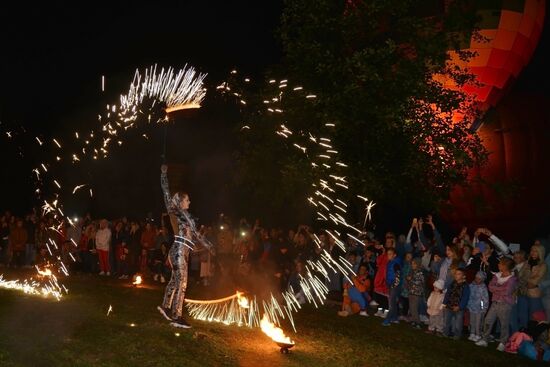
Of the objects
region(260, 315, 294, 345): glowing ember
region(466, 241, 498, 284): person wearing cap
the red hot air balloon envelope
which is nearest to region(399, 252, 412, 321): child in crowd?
region(466, 241, 498, 284): person wearing cap

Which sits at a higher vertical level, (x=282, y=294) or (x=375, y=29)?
(x=375, y=29)

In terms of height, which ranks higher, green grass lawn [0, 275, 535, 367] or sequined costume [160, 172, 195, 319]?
sequined costume [160, 172, 195, 319]

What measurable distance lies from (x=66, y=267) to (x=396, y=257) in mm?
14373

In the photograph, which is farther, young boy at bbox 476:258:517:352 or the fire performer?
young boy at bbox 476:258:517:352

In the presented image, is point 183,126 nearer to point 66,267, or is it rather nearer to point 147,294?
point 66,267

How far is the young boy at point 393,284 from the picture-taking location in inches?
637

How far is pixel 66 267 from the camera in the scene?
25562 mm

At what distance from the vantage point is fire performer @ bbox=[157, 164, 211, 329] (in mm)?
12625

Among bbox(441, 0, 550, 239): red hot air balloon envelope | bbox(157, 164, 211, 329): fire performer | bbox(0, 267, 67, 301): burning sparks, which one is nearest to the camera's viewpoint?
Result: bbox(157, 164, 211, 329): fire performer

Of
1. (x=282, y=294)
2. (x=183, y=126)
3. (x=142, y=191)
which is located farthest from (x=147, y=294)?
(x=183, y=126)

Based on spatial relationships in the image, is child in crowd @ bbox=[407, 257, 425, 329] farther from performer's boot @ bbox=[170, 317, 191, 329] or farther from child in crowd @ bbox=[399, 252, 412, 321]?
performer's boot @ bbox=[170, 317, 191, 329]

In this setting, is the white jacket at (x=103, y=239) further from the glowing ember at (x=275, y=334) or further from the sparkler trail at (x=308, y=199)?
the glowing ember at (x=275, y=334)

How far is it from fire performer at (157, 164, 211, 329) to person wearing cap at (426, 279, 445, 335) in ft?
19.9

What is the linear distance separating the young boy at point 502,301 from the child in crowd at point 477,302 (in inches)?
7.1
